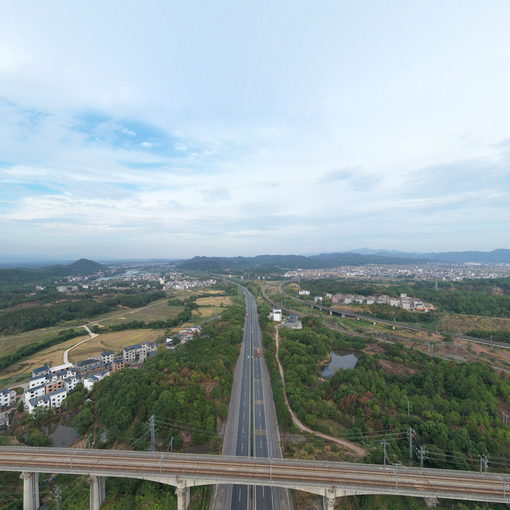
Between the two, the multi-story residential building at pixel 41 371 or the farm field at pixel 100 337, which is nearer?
the multi-story residential building at pixel 41 371

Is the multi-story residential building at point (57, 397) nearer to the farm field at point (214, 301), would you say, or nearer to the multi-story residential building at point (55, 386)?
the multi-story residential building at point (55, 386)

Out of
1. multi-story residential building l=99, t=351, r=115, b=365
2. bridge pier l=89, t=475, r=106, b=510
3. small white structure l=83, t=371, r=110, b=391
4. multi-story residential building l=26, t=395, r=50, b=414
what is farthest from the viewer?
multi-story residential building l=99, t=351, r=115, b=365

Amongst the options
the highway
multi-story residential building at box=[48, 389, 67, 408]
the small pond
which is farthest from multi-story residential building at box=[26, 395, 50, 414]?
the small pond

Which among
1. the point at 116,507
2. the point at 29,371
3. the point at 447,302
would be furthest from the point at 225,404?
the point at 447,302

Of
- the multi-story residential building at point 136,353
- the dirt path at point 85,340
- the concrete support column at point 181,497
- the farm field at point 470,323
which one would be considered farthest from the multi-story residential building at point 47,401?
the farm field at point 470,323

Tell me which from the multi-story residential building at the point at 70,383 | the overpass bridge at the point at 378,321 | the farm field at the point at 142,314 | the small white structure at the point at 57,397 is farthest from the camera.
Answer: the farm field at the point at 142,314

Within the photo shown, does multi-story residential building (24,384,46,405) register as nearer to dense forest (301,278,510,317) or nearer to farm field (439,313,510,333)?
farm field (439,313,510,333)
